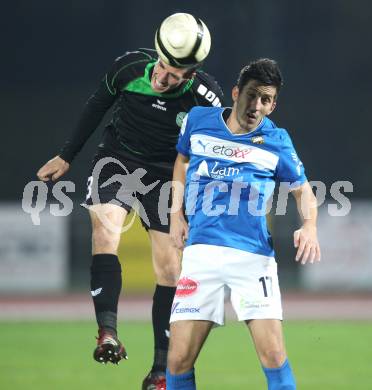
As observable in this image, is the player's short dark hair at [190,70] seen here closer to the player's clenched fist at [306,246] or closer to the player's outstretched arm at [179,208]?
the player's outstretched arm at [179,208]

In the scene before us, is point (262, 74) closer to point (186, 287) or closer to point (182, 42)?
point (182, 42)

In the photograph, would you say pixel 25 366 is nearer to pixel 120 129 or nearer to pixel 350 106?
pixel 120 129

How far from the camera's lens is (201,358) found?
865 cm

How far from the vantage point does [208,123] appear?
205 inches

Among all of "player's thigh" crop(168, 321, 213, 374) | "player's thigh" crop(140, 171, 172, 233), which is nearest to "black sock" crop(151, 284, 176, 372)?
"player's thigh" crop(140, 171, 172, 233)

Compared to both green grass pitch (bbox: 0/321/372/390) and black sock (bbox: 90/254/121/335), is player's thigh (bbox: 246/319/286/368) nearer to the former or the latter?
black sock (bbox: 90/254/121/335)

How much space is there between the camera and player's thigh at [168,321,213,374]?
5.01 meters

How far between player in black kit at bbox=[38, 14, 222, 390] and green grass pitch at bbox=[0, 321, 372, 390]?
3.92 feet

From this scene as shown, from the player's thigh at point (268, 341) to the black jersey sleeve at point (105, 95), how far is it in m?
1.83

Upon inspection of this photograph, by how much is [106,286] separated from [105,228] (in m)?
0.33

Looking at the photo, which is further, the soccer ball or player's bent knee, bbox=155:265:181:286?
player's bent knee, bbox=155:265:181:286

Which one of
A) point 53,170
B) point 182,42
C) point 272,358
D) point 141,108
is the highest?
point 182,42

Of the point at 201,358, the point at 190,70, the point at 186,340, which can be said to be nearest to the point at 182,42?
the point at 190,70

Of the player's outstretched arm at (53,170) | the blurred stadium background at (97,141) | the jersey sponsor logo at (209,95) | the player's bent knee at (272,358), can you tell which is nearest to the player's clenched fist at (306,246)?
the player's bent knee at (272,358)
